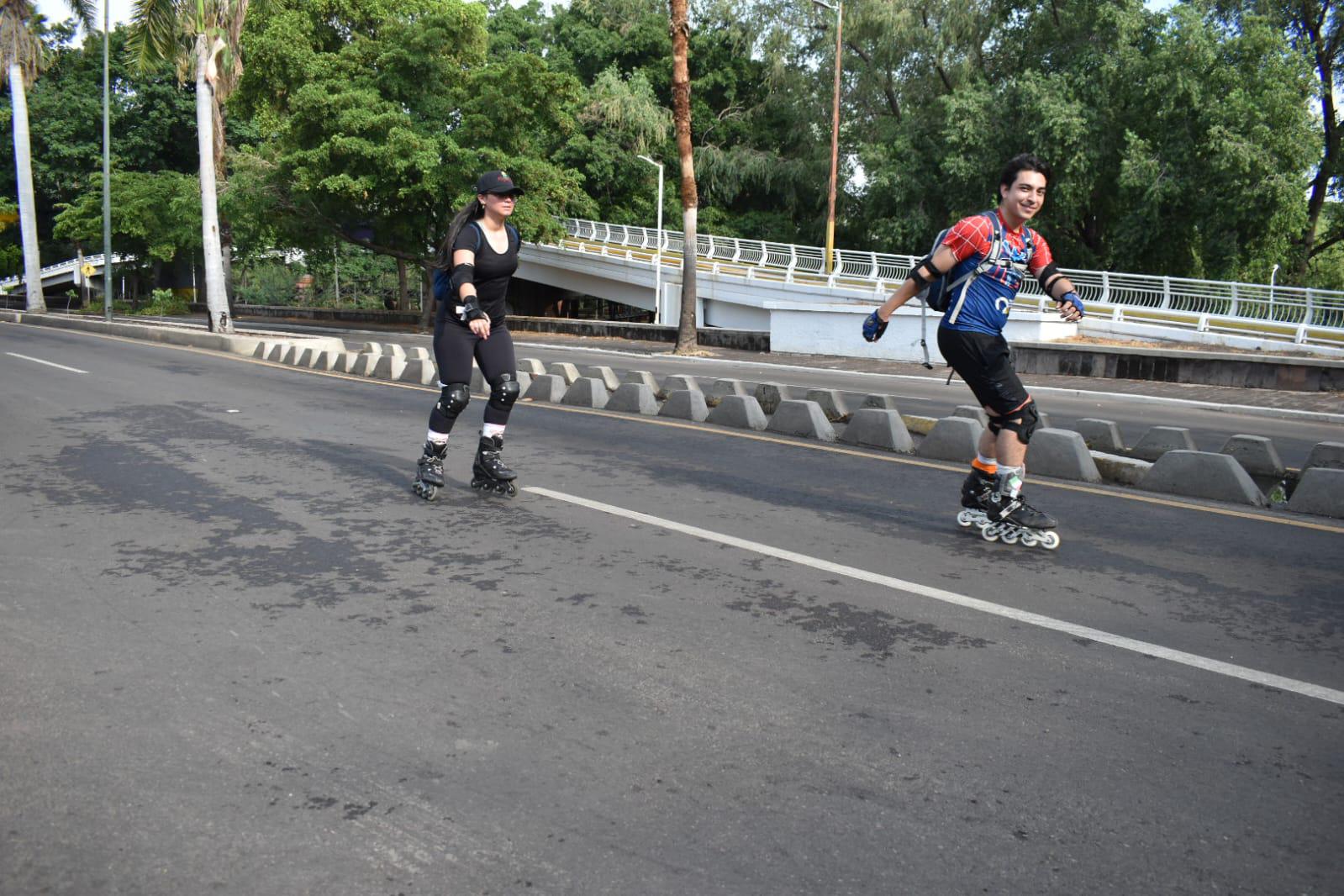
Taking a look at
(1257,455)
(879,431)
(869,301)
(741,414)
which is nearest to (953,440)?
(879,431)

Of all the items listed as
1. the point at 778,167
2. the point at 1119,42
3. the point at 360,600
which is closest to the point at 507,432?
the point at 360,600

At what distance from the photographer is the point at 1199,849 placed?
2.69 metres

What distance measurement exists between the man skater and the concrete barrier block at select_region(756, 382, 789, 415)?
5289mm

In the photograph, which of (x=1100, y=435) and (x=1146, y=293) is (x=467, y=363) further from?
(x=1146, y=293)

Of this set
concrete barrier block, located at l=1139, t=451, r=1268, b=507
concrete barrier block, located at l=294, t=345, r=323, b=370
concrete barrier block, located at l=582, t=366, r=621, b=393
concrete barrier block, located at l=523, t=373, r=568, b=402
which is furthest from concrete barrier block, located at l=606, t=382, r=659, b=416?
concrete barrier block, located at l=294, t=345, r=323, b=370

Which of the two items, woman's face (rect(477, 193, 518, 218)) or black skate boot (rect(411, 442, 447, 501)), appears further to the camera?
black skate boot (rect(411, 442, 447, 501))

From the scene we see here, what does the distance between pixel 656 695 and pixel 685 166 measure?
81.9ft

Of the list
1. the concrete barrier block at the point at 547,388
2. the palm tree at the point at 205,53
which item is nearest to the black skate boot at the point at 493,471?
the concrete barrier block at the point at 547,388

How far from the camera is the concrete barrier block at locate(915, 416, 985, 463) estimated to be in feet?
28.5

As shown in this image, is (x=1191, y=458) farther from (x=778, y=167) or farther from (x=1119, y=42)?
(x=778, y=167)

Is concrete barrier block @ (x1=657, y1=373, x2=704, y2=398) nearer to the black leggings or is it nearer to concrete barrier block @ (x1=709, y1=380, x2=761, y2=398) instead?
concrete barrier block @ (x1=709, y1=380, x2=761, y2=398)

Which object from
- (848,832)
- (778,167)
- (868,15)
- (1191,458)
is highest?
(868,15)

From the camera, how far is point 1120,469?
7863mm

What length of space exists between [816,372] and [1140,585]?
17.6 m
